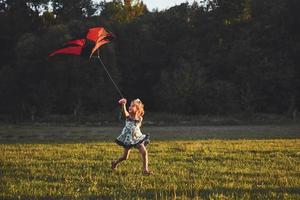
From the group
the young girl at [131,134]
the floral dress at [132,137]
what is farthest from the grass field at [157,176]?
the floral dress at [132,137]

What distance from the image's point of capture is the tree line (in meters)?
59.8

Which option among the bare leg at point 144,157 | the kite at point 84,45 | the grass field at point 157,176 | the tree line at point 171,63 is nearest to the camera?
the grass field at point 157,176

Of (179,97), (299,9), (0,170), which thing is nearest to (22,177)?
(0,170)

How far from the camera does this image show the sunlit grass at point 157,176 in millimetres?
9648

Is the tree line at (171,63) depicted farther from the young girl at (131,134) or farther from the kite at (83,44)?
the young girl at (131,134)

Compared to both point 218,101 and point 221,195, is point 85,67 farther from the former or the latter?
point 221,195

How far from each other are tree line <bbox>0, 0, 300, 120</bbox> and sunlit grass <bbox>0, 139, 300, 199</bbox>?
40710mm

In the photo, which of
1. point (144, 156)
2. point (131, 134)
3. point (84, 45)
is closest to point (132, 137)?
point (131, 134)

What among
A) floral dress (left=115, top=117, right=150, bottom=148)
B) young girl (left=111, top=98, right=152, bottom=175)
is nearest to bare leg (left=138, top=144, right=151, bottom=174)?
young girl (left=111, top=98, right=152, bottom=175)

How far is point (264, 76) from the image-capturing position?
60312 millimetres

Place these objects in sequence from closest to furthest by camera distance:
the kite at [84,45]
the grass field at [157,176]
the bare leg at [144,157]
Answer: the grass field at [157,176] < the bare leg at [144,157] < the kite at [84,45]

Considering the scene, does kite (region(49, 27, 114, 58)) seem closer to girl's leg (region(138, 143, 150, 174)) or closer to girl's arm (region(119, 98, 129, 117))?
girl's arm (region(119, 98, 129, 117))

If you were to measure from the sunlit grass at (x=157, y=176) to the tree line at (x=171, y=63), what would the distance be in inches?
1603

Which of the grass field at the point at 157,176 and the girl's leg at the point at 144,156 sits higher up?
the girl's leg at the point at 144,156
